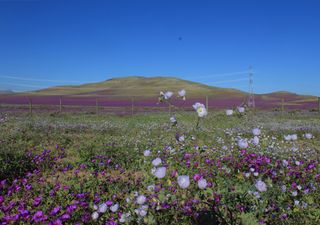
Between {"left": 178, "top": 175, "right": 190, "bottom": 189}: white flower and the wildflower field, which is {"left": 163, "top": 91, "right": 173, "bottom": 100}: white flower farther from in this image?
{"left": 178, "top": 175, "right": 190, "bottom": 189}: white flower

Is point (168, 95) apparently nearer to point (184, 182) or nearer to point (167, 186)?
point (184, 182)

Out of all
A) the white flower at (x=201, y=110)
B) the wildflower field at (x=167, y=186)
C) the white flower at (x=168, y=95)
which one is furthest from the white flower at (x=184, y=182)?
the white flower at (x=168, y=95)

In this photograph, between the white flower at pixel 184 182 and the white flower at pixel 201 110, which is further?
the white flower at pixel 201 110

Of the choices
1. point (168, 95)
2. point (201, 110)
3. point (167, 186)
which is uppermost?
point (168, 95)

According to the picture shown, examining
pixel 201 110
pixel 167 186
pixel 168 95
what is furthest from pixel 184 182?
pixel 167 186

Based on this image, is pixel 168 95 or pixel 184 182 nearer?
pixel 184 182

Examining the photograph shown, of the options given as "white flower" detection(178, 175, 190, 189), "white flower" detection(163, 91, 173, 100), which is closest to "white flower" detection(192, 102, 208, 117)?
"white flower" detection(163, 91, 173, 100)

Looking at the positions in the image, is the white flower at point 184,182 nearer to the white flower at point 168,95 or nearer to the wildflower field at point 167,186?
the wildflower field at point 167,186

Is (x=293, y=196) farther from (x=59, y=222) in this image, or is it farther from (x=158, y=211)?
(x=59, y=222)

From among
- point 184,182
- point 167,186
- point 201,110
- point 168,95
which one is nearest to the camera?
point 184,182

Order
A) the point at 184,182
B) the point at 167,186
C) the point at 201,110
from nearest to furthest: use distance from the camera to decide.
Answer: the point at 184,182 → the point at 201,110 → the point at 167,186

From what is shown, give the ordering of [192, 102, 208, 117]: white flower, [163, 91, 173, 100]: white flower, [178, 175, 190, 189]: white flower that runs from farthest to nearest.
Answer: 1. [163, 91, 173, 100]: white flower
2. [192, 102, 208, 117]: white flower
3. [178, 175, 190, 189]: white flower

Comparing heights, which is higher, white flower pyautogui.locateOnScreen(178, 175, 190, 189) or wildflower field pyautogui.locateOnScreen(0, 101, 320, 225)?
white flower pyautogui.locateOnScreen(178, 175, 190, 189)

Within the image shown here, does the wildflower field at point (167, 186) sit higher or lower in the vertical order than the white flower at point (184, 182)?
lower
